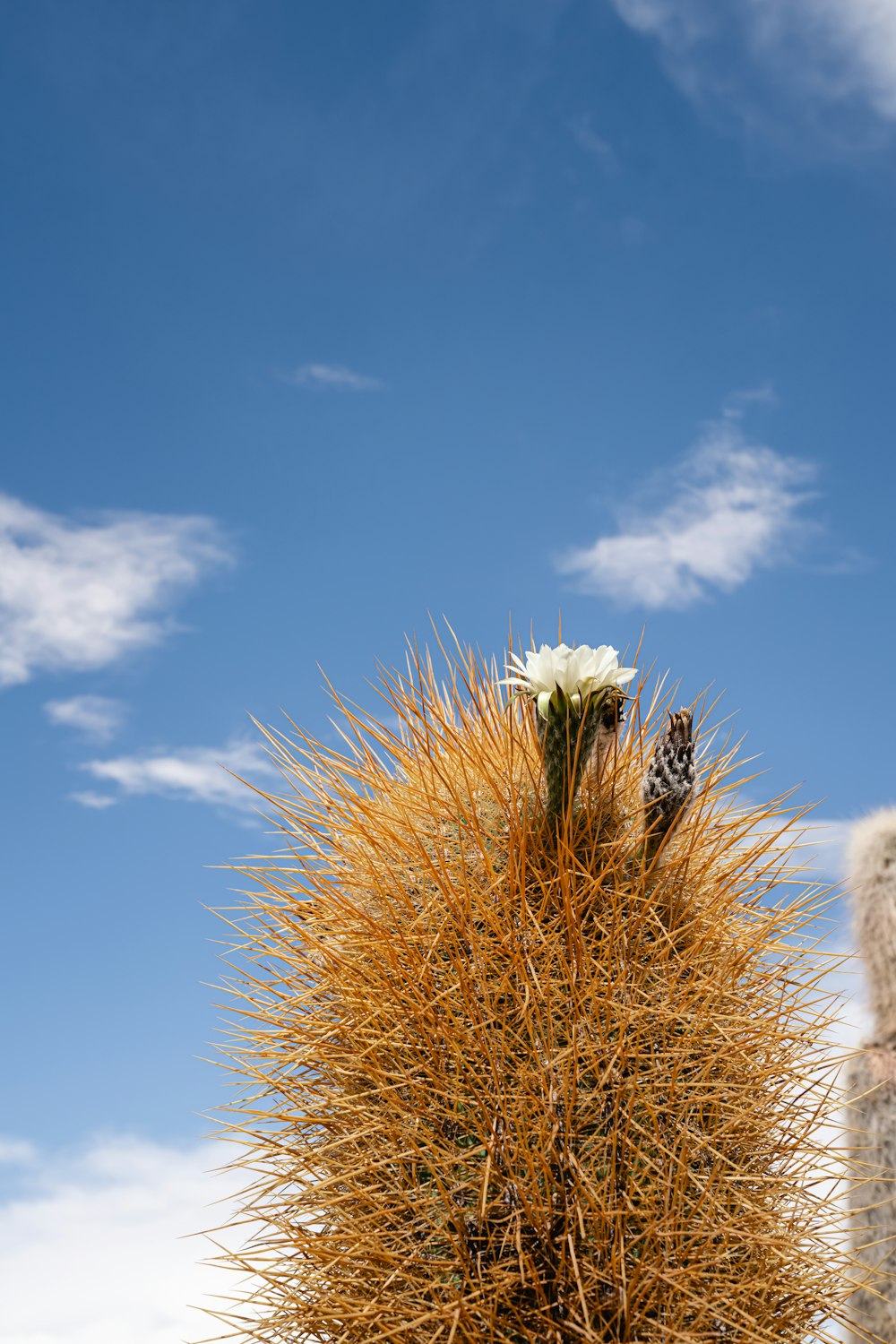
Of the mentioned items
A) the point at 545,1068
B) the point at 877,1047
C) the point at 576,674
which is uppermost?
the point at 877,1047

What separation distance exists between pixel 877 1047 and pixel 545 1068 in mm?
4962

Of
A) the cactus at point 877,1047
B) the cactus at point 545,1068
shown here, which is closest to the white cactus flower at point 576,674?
the cactus at point 545,1068

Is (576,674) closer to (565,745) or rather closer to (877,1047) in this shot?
(565,745)

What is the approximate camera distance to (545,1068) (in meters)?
2.09

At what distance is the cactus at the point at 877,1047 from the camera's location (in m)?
5.93

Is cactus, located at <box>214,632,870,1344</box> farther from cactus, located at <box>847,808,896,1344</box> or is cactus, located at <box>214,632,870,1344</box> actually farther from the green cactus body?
cactus, located at <box>847,808,896,1344</box>

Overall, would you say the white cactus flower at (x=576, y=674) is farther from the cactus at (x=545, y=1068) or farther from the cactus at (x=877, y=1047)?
the cactus at (x=877, y=1047)

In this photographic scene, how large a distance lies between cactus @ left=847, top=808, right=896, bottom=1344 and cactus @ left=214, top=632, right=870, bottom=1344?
3.72 metres

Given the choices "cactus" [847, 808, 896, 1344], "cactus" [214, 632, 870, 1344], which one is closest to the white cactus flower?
"cactus" [214, 632, 870, 1344]

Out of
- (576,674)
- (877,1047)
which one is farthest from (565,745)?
(877,1047)

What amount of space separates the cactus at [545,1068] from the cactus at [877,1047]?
3.72 meters

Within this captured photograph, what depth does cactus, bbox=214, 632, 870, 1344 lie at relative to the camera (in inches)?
80.4

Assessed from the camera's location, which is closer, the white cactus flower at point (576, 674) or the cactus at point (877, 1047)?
the white cactus flower at point (576, 674)

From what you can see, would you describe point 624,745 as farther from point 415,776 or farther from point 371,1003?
point 371,1003
